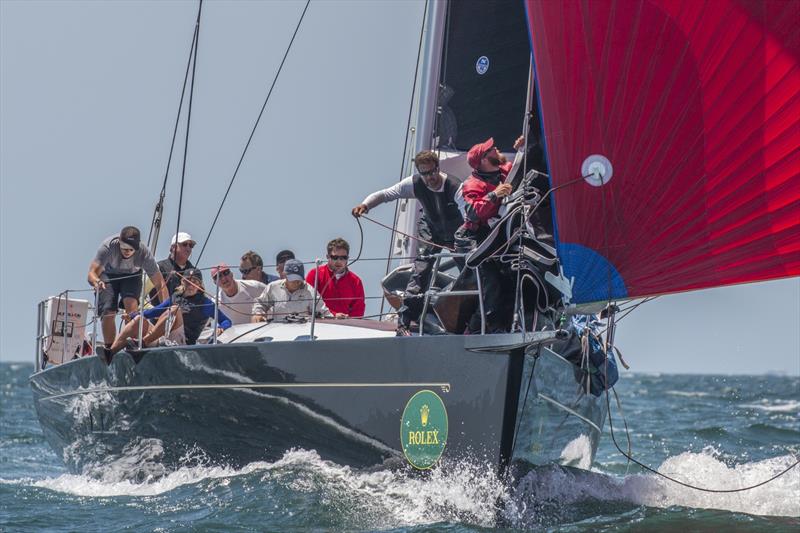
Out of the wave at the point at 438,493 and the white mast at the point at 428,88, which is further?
the white mast at the point at 428,88

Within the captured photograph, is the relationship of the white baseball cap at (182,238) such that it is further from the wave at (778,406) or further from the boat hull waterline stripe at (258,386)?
the wave at (778,406)

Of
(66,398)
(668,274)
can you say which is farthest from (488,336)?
(66,398)

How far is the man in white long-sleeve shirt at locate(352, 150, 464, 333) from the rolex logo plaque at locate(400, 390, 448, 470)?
552 mm

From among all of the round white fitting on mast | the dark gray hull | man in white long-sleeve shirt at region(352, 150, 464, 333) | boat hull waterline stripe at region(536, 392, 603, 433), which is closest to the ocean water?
the dark gray hull

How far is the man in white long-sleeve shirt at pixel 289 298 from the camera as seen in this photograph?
7691mm

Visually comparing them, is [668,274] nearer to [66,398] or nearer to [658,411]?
[66,398]

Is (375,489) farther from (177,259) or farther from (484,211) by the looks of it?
(177,259)

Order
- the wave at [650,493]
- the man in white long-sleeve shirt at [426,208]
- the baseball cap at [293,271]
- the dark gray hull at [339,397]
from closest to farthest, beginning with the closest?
the dark gray hull at [339,397]
the wave at [650,493]
the man in white long-sleeve shirt at [426,208]
the baseball cap at [293,271]

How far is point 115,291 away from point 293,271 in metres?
1.64

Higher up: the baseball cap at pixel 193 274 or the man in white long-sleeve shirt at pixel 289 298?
the baseball cap at pixel 193 274

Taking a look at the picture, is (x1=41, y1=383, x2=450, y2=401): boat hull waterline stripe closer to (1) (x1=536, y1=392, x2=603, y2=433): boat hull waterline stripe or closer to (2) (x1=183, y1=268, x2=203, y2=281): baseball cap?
(1) (x1=536, y1=392, x2=603, y2=433): boat hull waterline stripe

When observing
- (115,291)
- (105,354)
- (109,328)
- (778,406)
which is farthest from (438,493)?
(778,406)

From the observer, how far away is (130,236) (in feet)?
26.8

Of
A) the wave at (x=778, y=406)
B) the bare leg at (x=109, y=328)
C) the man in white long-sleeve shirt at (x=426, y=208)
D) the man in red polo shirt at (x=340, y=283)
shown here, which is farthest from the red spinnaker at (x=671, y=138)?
the wave at (x=778, y=406)
